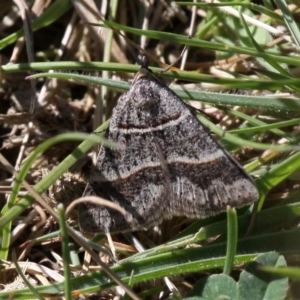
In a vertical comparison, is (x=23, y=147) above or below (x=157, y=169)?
above

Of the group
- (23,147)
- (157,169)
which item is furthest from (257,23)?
(23,147)

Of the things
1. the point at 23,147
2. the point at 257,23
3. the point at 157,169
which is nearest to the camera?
the point at 157,169

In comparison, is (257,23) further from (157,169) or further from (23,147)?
(23,147)

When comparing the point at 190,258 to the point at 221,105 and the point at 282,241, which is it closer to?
the point at 282,241

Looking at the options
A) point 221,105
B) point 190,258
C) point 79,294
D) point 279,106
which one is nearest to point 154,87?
point 221,105

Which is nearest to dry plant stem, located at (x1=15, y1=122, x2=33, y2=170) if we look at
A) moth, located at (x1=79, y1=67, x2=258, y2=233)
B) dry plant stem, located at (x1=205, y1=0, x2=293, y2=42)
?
moth, located at (x1=79, y1=67, x2=258, y2=233)

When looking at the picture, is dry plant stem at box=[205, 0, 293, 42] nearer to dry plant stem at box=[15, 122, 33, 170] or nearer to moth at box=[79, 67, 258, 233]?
moth at box=[79, 67, 258, 233]

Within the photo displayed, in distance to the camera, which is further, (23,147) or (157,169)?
(23,147)

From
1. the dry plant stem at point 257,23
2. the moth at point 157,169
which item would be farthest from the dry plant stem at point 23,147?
the dry plant stem at point 257,23

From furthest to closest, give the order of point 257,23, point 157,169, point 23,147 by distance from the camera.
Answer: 1. point 23,147
2. point 257,23
3. point 157,169

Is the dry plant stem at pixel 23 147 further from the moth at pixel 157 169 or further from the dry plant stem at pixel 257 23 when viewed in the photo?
the dry plant stem at pixel 257 23
